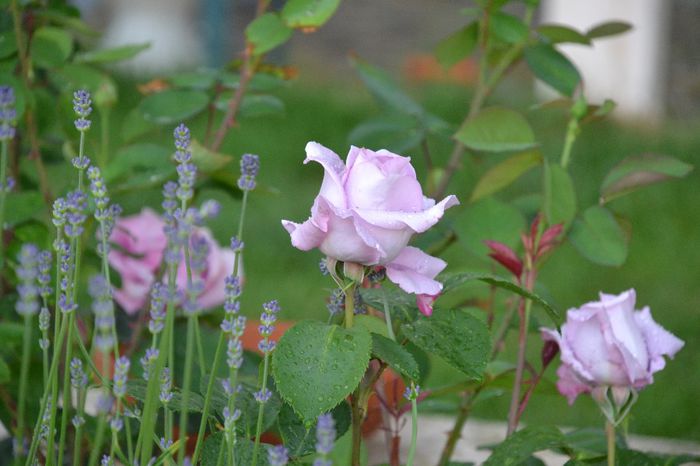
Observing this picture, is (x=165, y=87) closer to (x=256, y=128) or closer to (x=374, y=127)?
(x=374, y=127)

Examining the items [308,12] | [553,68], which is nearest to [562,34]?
[553,68]

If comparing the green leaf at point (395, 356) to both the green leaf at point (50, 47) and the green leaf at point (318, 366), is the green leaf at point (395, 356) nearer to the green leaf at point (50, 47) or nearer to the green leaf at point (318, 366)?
the green leaf at point (318, 366)

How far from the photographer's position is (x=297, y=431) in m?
0.87

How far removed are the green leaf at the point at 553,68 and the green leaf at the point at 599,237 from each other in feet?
0.54

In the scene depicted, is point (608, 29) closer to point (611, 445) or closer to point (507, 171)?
point (507, 171)

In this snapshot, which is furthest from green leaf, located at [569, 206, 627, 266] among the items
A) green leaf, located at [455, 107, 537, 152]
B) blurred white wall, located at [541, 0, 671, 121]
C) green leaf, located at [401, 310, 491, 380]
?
blurred white wall, located at [541, 0, 671, 121]

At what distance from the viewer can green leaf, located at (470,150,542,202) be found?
4.00 feet

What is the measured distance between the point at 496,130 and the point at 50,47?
51 cm

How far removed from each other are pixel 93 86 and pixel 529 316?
1.90 feet

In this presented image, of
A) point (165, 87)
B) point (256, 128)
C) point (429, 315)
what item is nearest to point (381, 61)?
point (256, 128)

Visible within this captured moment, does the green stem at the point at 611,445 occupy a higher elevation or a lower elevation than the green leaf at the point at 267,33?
lower

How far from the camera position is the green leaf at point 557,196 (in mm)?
1150

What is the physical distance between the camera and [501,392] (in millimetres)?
1204

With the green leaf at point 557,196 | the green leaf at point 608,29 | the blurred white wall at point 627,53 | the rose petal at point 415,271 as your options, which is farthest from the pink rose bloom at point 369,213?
the blurred white wall at point 627,53
